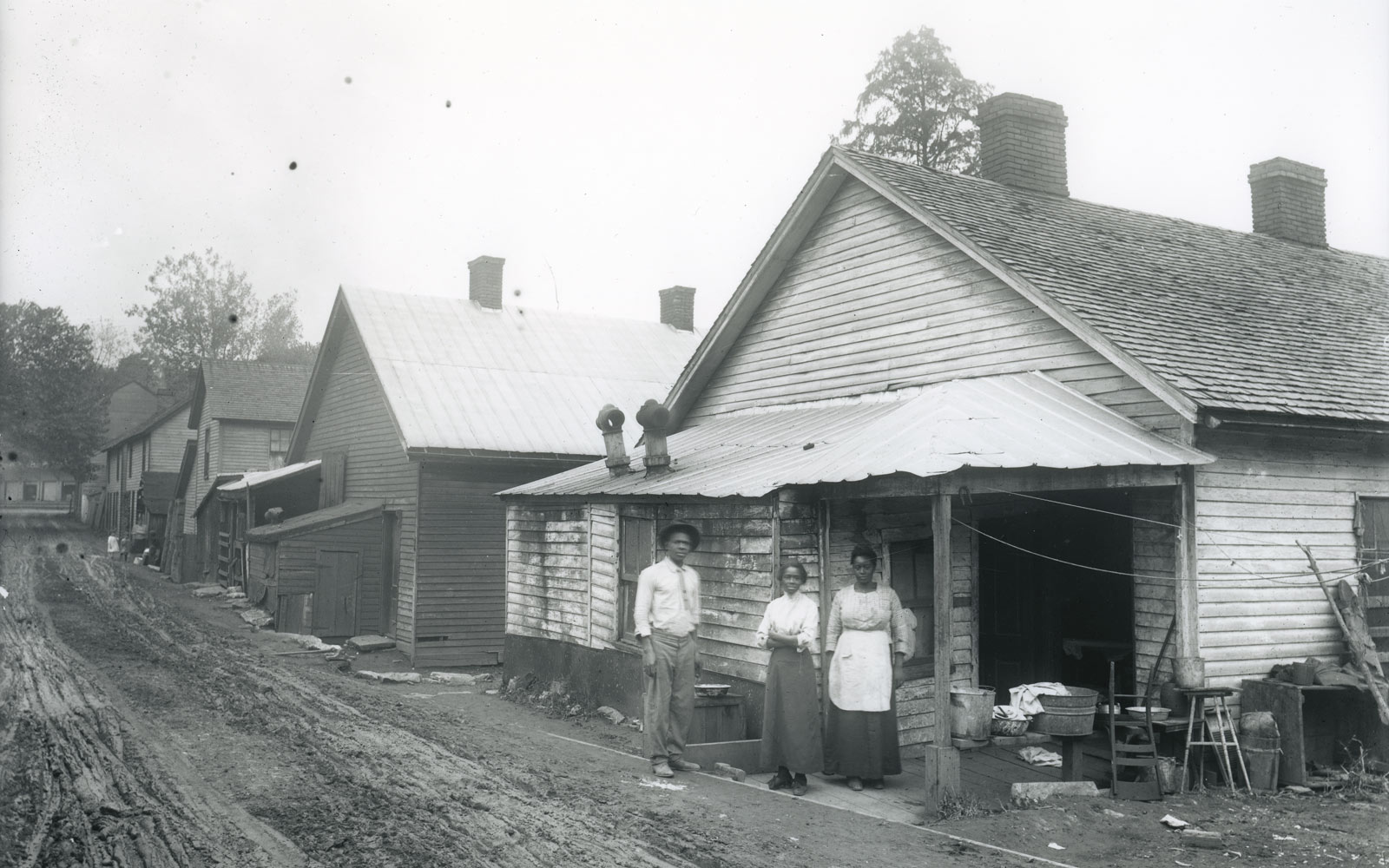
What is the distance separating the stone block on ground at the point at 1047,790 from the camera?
24.3 ft

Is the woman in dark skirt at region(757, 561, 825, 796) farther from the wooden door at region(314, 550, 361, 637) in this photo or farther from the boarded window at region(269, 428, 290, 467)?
the boarded window at region(269, 428, 290, 467)

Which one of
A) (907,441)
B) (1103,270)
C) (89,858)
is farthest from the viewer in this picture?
(1103,270)

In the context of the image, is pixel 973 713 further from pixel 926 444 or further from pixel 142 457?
pixel 142 457

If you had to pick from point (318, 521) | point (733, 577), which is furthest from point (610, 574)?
point (318, 521)

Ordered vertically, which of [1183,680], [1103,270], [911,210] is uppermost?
[911,210]

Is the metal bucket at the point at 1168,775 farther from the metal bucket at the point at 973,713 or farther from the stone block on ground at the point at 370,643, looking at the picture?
the stone block on ground at the point at 370,643

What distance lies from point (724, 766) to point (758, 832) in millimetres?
2058

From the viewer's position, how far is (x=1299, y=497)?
9.61 meters

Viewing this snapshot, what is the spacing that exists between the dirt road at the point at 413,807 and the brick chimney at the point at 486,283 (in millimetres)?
12767

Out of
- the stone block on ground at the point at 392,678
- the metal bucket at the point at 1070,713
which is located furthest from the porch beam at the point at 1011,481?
the stone block on ground at the point at 392,678

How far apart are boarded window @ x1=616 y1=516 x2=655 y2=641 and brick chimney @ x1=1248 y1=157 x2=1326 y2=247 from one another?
11533 millimetres

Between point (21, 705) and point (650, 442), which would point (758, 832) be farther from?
point (21, 705)

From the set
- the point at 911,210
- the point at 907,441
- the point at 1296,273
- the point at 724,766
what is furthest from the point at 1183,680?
the point at 1296,273

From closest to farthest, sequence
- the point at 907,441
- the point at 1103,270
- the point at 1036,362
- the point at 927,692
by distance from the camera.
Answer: the point at 907,441
the point at 927,692
the point at 1036,362
the point at 1103,270
